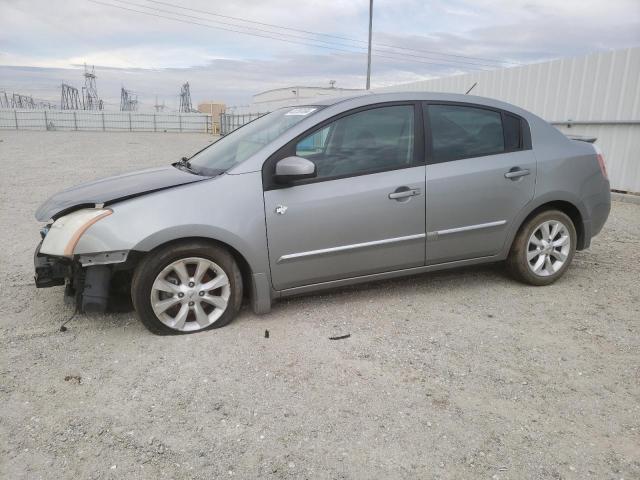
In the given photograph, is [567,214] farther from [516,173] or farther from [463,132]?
[463,132]

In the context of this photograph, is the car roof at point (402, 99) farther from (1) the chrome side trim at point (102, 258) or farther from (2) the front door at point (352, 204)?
(1) the chrome side trim at point (102, 258)

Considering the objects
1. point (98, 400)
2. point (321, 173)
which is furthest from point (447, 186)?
point (98, 400)

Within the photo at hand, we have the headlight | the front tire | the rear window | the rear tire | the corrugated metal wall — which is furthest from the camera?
the corrugated metal wall

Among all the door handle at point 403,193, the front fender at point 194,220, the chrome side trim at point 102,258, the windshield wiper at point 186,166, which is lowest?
the chrome side trim at point 102,258

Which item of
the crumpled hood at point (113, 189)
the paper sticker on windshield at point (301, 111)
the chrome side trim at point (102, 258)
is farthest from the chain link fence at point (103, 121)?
the chrome side trim at point (102, 258)

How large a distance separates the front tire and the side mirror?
2.16 ft

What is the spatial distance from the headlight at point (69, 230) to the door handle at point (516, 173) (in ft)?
9.87

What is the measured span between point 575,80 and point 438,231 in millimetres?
7423

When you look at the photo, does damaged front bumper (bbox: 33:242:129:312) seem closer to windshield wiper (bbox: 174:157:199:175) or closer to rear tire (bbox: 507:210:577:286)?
windshield wiper (bbox: 174:157:199:175)

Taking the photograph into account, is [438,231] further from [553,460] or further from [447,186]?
[553,460]

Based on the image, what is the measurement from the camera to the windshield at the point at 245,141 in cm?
366

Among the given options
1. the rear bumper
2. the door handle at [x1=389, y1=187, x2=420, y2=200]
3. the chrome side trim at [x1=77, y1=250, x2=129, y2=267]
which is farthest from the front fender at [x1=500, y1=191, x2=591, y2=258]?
the rear bumper

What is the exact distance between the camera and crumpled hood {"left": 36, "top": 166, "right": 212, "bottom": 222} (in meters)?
3.31

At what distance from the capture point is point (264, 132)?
389 cm
